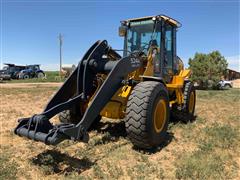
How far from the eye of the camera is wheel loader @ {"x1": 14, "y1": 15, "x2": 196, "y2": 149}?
15.9 ft

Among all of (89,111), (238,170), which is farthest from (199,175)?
(89,111)

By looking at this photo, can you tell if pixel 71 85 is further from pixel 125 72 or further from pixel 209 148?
pixel 209 148

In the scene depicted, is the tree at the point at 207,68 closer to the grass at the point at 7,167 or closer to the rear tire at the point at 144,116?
the rear tire at the point at 144,116

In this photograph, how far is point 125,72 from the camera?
5.77 meters

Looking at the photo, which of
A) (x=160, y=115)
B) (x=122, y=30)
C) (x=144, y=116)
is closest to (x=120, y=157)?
(x=144, y=116)

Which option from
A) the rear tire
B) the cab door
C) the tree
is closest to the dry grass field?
the rear tire

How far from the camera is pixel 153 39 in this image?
7.21 meters

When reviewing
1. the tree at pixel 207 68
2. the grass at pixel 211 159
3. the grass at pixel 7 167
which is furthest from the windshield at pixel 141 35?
the tree at pixel 207 68

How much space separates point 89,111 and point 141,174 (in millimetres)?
1319

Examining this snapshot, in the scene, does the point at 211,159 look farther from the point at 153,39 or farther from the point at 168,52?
the point at 168,52

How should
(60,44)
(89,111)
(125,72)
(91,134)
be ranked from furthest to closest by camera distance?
(60,44), (91,134), (125,72), (89,111)

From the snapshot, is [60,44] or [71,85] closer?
[71,85]

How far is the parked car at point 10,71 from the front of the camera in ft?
116

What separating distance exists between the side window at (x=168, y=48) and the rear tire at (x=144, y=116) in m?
2.18
